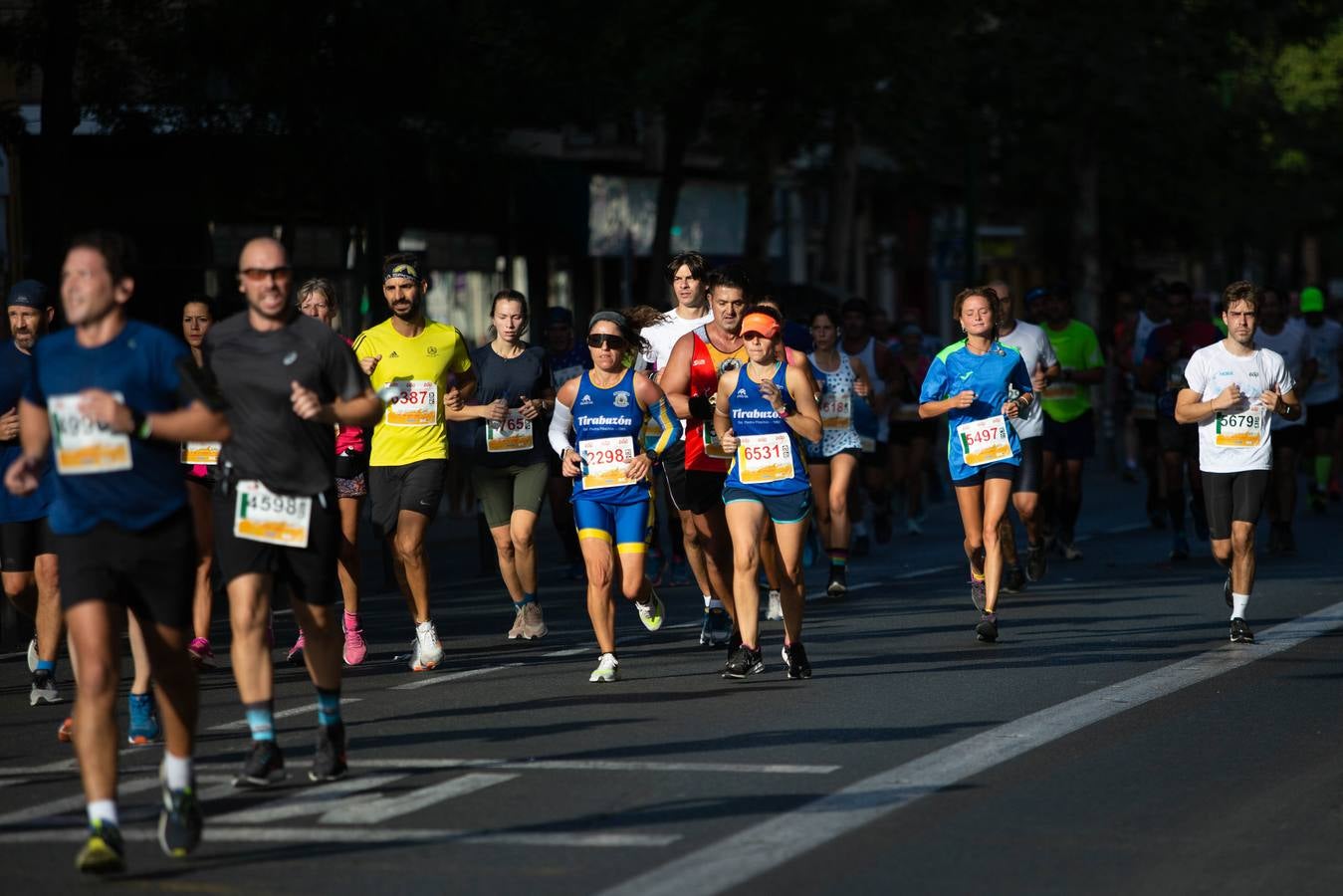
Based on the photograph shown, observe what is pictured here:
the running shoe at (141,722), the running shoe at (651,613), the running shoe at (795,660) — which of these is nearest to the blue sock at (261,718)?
the running shoe at (141,722)

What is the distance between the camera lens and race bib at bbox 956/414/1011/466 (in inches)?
511

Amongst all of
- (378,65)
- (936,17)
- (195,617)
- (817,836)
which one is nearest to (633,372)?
(195,617)

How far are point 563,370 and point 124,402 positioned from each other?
9.12 metres

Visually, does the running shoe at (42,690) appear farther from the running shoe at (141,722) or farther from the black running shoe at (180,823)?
the black running shoe at (180,823)

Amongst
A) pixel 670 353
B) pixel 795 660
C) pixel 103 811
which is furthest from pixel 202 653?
pixel 103 811

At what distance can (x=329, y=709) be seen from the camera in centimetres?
842

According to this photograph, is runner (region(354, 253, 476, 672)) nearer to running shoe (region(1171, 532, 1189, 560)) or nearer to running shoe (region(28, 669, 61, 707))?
running shoe (region(28, 669, 61, 707))

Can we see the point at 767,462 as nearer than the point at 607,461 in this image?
Yes

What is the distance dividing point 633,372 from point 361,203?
41.0 ft

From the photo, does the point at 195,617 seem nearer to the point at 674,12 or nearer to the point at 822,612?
the point at 822,612

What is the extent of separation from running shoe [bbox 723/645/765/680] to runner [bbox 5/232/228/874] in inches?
159

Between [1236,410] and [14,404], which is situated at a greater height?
[14,404]

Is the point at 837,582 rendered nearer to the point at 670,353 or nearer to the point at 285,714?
the point at 670,353

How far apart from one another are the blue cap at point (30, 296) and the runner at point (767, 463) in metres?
3.02
